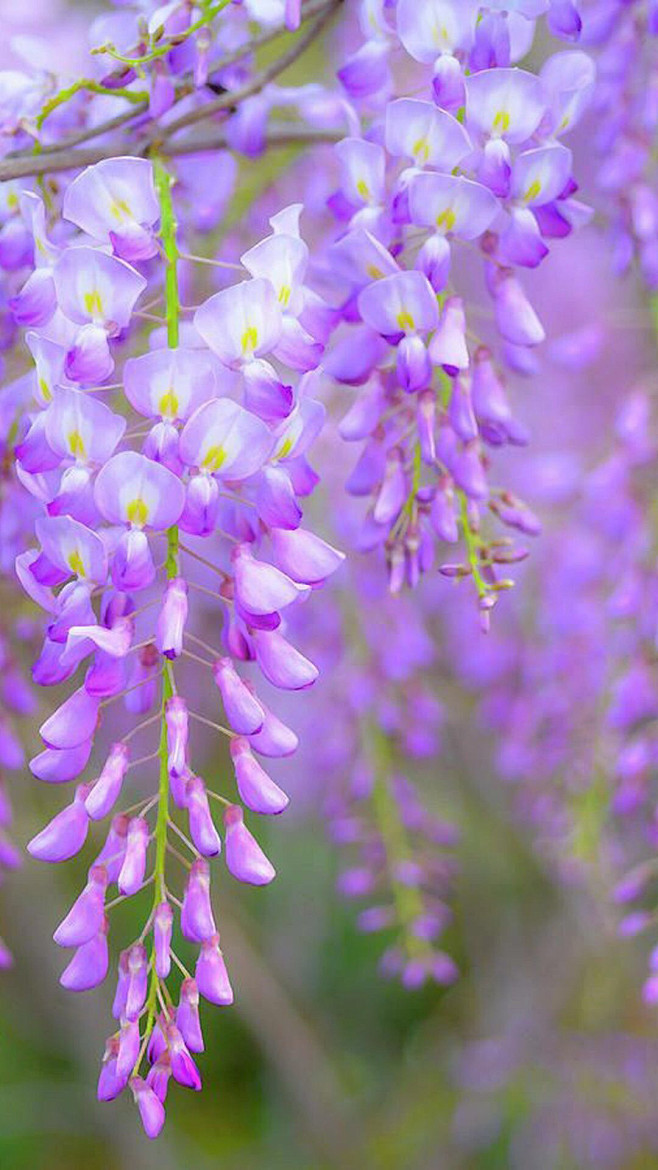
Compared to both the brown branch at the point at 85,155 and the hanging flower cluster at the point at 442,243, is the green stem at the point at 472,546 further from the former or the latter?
the brown branch at the point at 85,155

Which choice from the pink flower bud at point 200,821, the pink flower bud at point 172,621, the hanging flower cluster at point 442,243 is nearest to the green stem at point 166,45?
the hanging flower cluster at point 442,243

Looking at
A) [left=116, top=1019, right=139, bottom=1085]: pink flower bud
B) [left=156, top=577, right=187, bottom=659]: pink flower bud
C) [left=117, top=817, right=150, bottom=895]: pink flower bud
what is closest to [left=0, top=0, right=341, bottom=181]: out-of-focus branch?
[left=156, top=577, right=187, bottom=659]: pink flower bud

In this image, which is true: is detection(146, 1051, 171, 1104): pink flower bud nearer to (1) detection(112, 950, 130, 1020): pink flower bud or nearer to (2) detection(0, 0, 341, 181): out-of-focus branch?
(1) detection(112, 950, 130, 1020): pink flower bud

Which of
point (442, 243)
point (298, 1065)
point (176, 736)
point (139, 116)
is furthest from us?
point (298, 1065)

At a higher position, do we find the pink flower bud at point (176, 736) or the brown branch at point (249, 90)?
the brown branch at point (249, 90)

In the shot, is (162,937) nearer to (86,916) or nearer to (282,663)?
(86,916)

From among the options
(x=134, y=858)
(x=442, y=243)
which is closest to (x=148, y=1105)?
(x=134, y=858)

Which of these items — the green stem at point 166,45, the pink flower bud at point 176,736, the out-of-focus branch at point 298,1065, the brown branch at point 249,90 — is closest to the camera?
the pink flower bud at point 176,736
